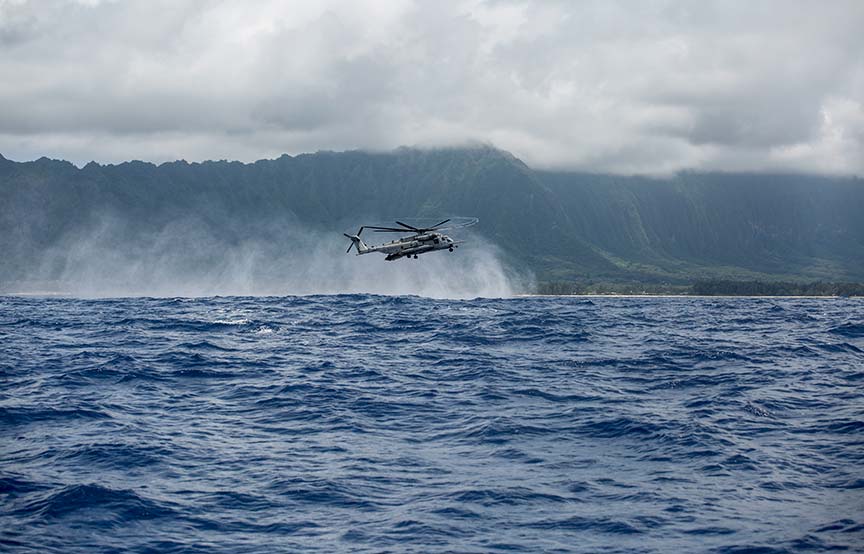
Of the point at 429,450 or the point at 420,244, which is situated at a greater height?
the point at 420,244

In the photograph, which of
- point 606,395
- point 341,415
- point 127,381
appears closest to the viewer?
point 341,415

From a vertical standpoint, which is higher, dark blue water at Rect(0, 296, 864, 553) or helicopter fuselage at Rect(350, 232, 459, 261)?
helicopter fuselage at Rect(350, 232, 459, 261)

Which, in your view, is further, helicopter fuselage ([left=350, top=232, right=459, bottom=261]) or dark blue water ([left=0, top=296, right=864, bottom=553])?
helicopter fuselage ([left=350, top=232, right=459, bottom=261])

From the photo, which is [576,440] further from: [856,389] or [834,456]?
[856,389]

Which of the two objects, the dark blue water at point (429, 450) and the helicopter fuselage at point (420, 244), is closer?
the dark blue water at point (429, 450)

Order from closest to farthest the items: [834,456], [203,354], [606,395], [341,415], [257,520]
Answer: [257,520] → [834,456] → [341,415] → [606,395] → [203,354]

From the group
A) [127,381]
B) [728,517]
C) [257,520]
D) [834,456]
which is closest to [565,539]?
[728,517]

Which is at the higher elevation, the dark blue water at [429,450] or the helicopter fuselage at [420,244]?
the helicopter fuselage at [420,244]

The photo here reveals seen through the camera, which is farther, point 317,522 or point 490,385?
point 490,385
